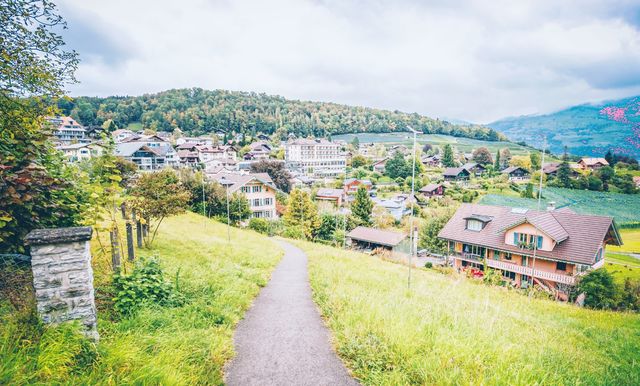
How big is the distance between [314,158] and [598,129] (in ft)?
278

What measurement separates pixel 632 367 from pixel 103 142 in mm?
12625

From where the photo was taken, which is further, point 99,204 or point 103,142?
point 103,142

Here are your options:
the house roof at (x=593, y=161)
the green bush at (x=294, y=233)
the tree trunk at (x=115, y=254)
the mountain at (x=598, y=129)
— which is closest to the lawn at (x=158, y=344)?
the tree trunk at (x=115, y=254)

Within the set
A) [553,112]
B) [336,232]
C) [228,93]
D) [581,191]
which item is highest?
[228,93]

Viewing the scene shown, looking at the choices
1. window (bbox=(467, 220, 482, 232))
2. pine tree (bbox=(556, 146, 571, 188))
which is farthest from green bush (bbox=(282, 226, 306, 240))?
pine tree (bbox=(556, 146, 571, 188))

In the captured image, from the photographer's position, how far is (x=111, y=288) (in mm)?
6047

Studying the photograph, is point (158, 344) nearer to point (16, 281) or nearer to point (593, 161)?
point (16, 281)

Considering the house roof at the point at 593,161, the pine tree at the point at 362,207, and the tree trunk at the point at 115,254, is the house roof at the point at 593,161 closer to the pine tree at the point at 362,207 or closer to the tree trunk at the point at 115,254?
the pine tree at the point at 362,207

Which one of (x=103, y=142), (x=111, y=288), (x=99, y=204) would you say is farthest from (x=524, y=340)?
(x=103, y=142)

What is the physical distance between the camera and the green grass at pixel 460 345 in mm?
4496

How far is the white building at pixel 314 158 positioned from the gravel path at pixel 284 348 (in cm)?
9188

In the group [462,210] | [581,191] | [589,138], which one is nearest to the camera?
[462,210]

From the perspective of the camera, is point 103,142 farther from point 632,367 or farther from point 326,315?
point 632,367

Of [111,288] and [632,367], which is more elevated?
[111,288]
